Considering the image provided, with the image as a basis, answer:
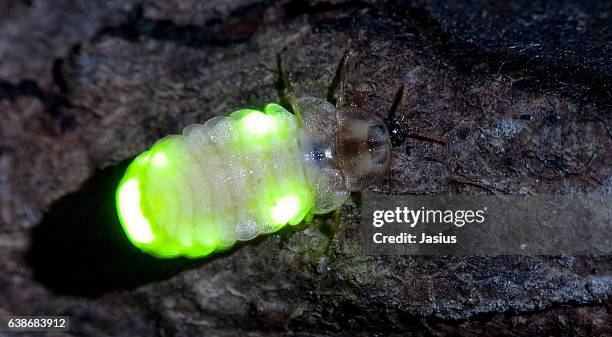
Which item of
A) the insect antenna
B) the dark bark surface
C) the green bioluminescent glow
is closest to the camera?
the green bioluminescent glow

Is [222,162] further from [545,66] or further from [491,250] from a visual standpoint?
[545,66]

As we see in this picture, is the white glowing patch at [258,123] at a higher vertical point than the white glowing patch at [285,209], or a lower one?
higher

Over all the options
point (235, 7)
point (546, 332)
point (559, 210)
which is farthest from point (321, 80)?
point (546, 332)

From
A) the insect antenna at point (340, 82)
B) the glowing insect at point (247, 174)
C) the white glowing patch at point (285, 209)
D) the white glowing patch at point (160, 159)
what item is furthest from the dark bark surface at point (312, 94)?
the white glowing patch at point (160, 159)

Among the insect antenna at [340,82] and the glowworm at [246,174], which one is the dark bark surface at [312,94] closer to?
the insect antenna at [340,82]

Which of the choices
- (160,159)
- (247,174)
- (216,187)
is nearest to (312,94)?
(247,174)

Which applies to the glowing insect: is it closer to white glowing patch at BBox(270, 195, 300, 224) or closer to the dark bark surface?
white glowing patch at BBox(270, 195, 300, 224)

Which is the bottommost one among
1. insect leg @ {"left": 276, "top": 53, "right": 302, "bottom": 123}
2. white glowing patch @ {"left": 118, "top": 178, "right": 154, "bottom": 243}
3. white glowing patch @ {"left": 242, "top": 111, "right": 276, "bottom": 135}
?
white glowing patch @ {"left": 118, "top": 178, "right": 154, "bottom": 243}

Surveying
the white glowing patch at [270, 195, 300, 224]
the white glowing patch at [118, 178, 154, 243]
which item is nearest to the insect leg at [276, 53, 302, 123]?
the white glowing patch at [270, 195, 300, 224]
